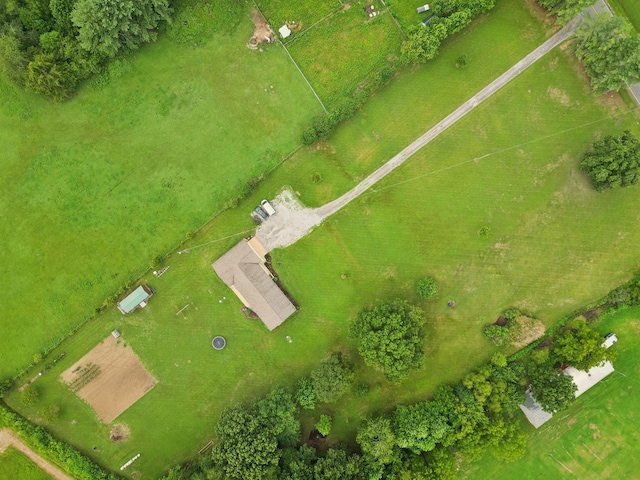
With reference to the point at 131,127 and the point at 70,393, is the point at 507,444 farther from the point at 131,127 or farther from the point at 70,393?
the point at 131,127

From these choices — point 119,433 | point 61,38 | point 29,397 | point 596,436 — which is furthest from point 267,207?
point 596,436

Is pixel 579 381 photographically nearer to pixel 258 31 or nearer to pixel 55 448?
pixel 258 31

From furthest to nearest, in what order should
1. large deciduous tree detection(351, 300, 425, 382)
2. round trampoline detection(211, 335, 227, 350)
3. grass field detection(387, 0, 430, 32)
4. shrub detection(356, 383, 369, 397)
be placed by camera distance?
1. round trampoline detection(211, 335, 227, 350)
2. grass field detection(387, 0, 430, 32)
3. shrub detection(356, 383, 369, 397)
4. large deciduous tree detection(351, 300, 425, 382)

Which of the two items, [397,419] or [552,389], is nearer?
[552,389]

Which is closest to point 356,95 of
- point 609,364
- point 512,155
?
point 512,155

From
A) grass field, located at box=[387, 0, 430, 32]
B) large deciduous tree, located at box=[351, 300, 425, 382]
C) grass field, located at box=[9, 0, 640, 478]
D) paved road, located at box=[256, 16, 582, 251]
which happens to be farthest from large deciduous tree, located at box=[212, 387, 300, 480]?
grass field, located at box=[387, 0, 430, 32]

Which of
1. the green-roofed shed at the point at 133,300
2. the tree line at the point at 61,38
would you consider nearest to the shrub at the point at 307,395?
the green-roofed shed at the point at 133,300

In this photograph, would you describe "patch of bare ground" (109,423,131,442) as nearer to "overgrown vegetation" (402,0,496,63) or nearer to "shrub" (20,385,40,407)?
"shrub" (20,385,40,407)
